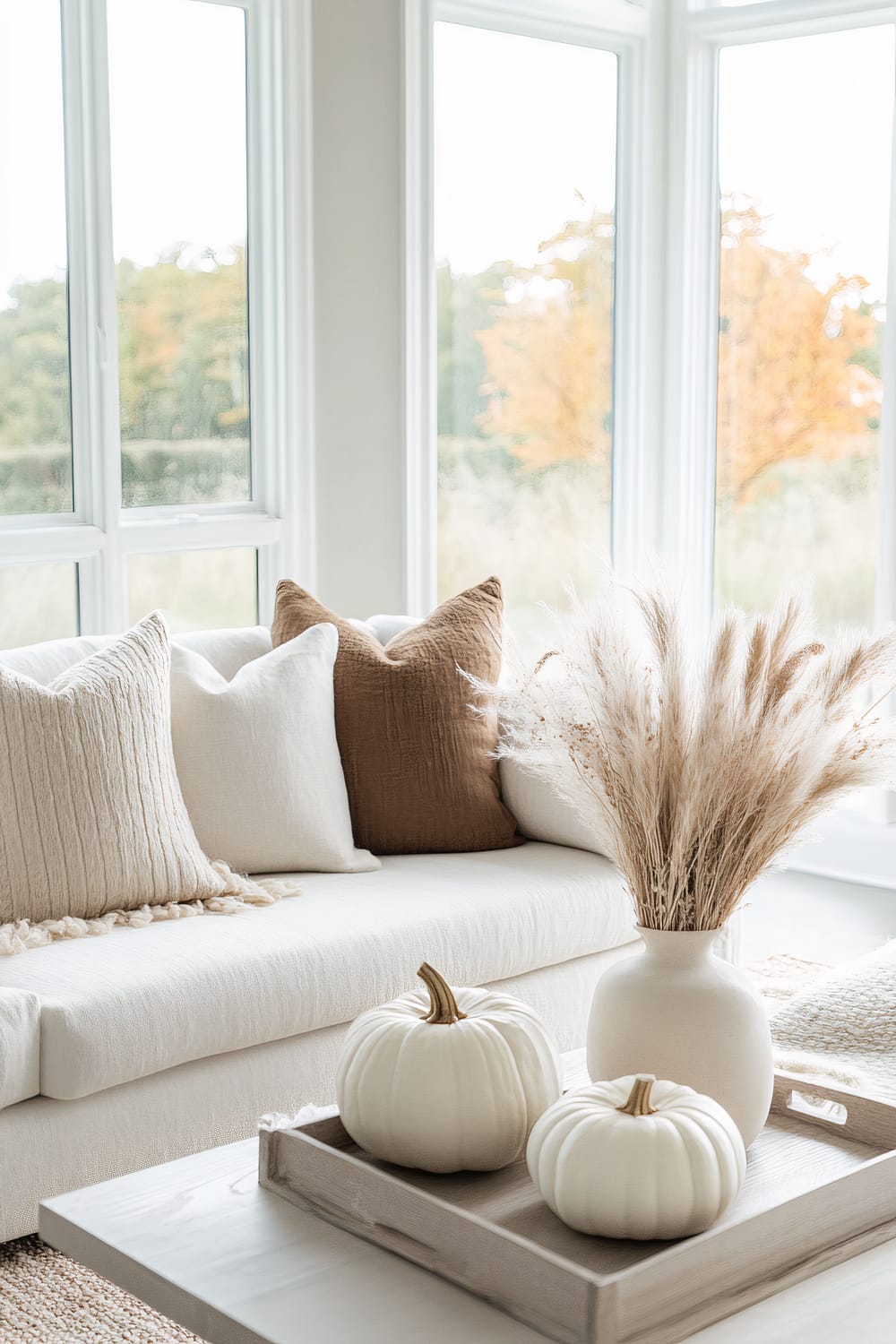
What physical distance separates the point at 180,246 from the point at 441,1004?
8.95 ft

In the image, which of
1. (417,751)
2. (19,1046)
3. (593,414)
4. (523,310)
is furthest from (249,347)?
(19,1046)

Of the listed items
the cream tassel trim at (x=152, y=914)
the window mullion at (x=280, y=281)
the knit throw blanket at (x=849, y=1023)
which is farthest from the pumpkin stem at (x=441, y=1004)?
the window mullion at (x=280, y=281)

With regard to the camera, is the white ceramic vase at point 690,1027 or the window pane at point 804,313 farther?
the window pane at point 804,313

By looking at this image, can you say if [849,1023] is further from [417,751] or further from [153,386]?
[153,386]

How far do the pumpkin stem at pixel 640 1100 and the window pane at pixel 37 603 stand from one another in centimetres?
246

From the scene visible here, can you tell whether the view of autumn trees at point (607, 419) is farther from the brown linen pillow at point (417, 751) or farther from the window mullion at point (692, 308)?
→ the brown linen pillow at point (417, 751)

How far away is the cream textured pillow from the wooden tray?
1005 millimetres

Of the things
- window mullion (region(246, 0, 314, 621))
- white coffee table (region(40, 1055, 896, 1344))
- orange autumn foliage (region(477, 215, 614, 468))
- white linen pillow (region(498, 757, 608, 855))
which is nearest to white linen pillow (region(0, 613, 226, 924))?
white linen pillow (region(498, 757, 608, 855))

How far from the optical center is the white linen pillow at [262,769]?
2713mm

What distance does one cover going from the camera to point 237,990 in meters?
2.28

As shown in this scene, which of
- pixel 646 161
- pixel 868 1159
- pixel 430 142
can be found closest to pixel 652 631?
pixel 868 1159

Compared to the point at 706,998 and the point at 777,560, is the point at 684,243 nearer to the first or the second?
the point at 777,560

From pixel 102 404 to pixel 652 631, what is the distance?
2.41m

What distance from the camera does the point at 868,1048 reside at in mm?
2234
